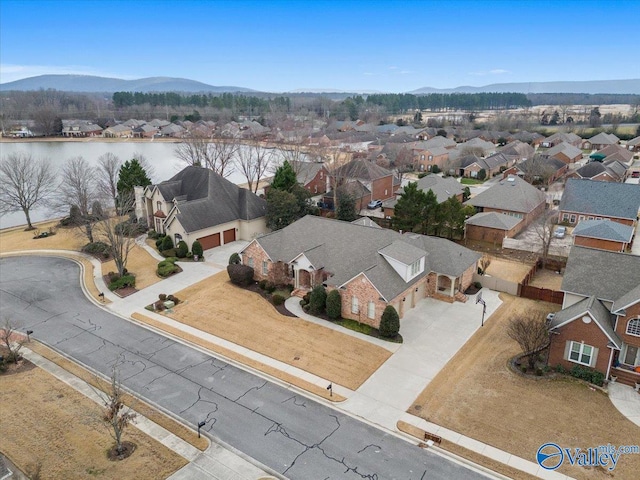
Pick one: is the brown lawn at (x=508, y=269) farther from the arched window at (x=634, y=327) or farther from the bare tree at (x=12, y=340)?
the bare tree at (x=12, y=340)

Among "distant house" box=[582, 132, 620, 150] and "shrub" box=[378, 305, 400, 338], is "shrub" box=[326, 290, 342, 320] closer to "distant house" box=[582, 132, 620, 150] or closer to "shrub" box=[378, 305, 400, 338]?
"shrub" box=[378, 305, 400, 338]

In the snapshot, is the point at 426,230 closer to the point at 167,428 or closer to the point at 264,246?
the point at 264,246


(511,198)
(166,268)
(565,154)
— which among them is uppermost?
(565,154)

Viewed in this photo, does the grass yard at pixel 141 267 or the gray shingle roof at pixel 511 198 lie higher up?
the gray shingle roof at pixel 511 198

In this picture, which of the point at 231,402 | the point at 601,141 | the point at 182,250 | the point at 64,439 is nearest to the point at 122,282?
the point at 182,250

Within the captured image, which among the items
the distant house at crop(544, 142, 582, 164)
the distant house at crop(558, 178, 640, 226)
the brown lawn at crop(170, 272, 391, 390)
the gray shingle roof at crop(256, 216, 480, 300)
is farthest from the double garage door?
the distant house at crop(544, 142, 582, 164)

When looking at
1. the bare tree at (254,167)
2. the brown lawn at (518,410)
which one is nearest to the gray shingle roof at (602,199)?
the brown lawn at (518,410)

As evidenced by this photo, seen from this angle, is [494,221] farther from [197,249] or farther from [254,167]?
[254,167]
